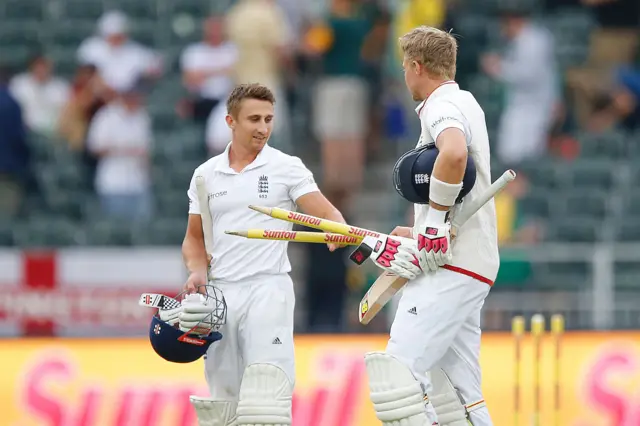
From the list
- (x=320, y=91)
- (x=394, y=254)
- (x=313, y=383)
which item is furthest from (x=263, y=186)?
(x=320, y=91)

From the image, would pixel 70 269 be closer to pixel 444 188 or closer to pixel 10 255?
pixel 10 255

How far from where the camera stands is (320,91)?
14.4 meters

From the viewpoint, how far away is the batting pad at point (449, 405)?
7.08 m

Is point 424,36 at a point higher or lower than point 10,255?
higher

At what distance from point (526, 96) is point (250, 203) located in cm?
762

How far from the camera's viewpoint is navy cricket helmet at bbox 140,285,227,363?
718cm

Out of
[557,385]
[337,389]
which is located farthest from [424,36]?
[337,389]

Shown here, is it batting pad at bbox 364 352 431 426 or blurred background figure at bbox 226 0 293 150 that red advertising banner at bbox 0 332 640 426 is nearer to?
batting pad at bbox 364 352 431 426

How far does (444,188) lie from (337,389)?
412cm

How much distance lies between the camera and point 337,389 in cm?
1041

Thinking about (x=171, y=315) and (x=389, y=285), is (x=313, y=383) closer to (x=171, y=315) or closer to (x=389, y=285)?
(x=171, y=315)

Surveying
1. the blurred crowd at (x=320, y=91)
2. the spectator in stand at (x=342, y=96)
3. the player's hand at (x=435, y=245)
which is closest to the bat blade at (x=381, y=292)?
the player's hand at (x=435, y=245)

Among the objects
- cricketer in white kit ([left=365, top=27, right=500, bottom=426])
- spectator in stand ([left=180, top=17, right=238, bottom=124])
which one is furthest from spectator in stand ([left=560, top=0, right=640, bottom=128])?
cricketer in white kit ([left=365, top=27, right=500, bottom=426])

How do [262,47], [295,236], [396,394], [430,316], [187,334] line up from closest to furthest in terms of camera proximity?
1. [396,394]
2. [430,316]
3. [295,236]
4. [187,334]
5. [262,47]
